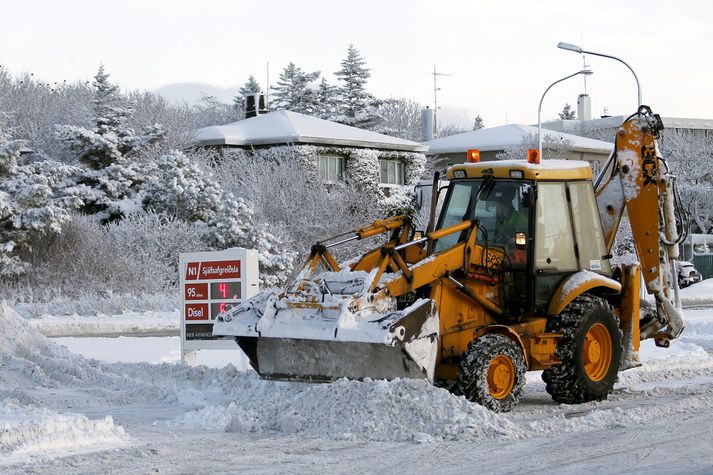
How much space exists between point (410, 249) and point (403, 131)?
6687 centimetres

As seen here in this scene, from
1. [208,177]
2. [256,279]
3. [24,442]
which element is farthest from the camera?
[208,177]

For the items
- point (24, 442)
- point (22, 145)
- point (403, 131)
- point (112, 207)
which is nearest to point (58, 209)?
point (22, 145)

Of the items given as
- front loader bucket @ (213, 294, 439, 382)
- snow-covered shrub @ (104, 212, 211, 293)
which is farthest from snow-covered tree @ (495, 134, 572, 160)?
front loader bucket @ (213, 294, 439, 382)

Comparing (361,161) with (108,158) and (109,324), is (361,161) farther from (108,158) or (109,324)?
(109,324)

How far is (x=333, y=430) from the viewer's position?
980 centimetres

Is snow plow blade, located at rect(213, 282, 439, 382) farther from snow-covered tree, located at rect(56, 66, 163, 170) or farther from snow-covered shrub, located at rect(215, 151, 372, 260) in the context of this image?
snow-covered tree, located at rect(56, 66, 163, 170)

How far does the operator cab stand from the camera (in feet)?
38.7

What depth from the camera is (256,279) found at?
1481 centimetres

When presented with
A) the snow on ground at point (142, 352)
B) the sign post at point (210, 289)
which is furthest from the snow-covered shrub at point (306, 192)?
the sign post at point (210, 289)

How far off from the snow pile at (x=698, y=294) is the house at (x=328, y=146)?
53.2 feet

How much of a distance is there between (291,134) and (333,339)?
38.6m

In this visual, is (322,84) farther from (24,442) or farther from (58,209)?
(24,442)

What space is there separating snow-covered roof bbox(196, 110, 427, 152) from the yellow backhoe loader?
35144 millimetres

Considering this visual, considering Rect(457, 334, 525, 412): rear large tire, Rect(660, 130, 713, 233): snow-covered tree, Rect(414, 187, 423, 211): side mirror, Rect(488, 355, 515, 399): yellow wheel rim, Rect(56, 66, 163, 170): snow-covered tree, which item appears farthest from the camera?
Rect(660, 130, 713, 233): snow-covered tree
